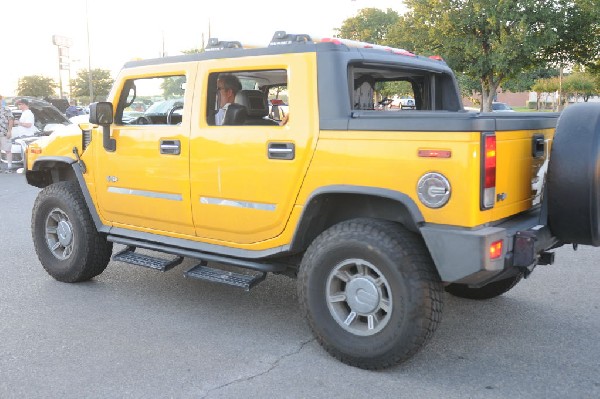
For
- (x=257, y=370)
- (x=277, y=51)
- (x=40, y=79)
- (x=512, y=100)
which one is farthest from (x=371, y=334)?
(x=512, y=100)

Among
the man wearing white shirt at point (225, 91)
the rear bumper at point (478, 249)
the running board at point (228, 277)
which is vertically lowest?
the running board at point (228, 277)

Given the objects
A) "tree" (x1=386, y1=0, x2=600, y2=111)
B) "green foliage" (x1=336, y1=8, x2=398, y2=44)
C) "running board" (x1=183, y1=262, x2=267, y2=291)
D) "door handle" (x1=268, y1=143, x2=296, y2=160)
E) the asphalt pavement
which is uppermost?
"green foliage" (x1=336, y1=8, x2=398, y2=44)

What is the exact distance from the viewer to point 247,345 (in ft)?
13.3

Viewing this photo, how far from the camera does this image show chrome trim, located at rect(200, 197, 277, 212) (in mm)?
4035

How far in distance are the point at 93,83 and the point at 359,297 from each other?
2916 inches

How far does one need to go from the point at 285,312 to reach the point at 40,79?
2944 inches

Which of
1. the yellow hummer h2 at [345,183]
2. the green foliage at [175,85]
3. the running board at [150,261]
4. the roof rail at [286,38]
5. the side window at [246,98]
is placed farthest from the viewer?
the running board at [150,261]

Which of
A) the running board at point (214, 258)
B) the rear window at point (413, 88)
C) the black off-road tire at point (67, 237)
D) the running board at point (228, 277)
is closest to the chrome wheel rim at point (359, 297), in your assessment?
the running board at point (214, 258)

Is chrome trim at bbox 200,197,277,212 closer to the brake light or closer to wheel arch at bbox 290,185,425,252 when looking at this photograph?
wheel arch at bbox 290,185,425,252

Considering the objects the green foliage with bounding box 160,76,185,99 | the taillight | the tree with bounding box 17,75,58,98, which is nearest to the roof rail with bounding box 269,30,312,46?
the green foliage with bounding box 160,76,185,99

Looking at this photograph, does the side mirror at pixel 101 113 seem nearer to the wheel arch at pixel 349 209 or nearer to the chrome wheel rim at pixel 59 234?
the chrome wheel rim at pixel 59 234

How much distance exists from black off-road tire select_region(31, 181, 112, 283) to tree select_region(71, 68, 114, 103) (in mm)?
70355

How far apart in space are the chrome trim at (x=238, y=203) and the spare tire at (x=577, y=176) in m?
1.73

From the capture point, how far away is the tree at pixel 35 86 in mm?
69750
